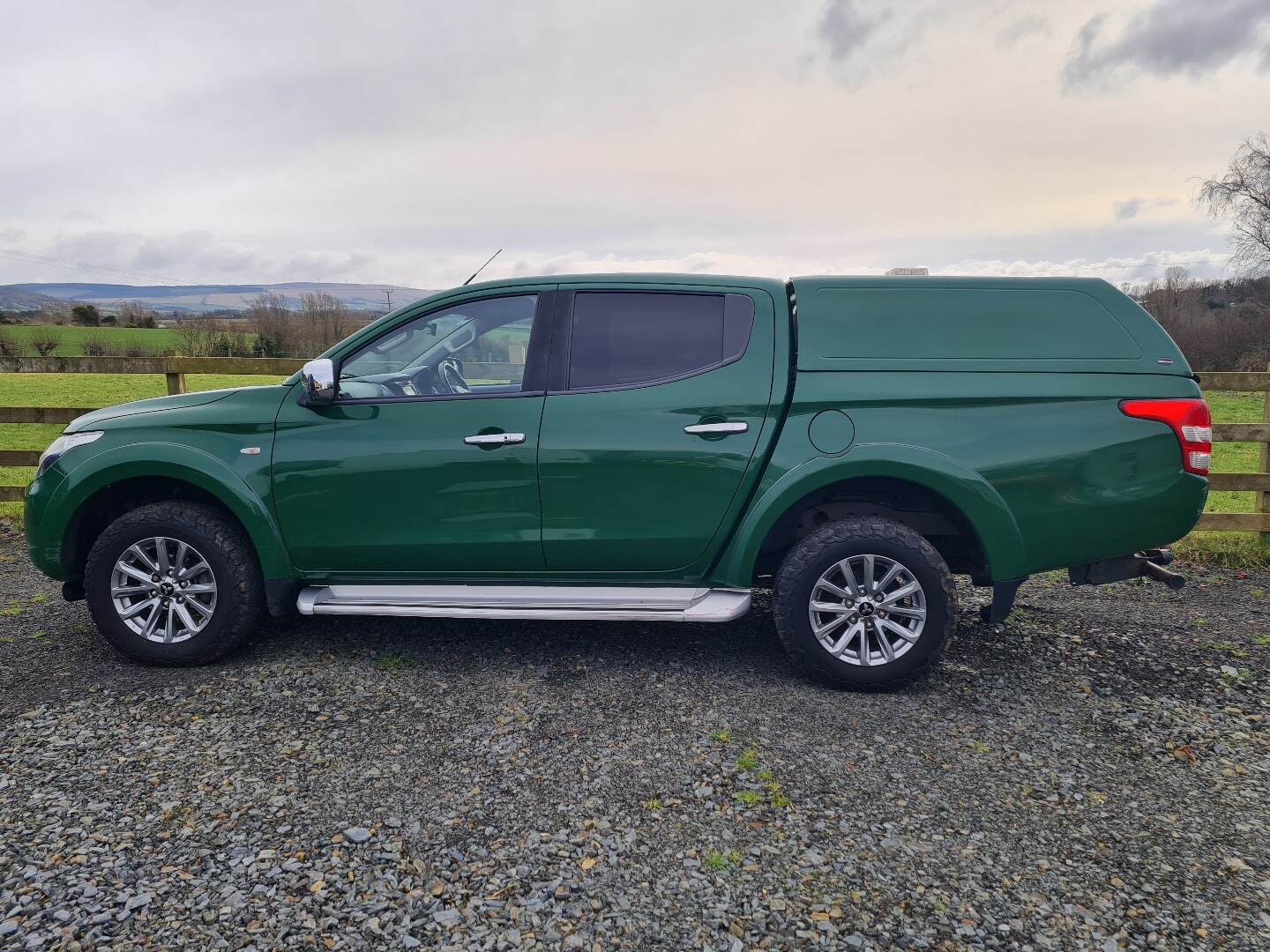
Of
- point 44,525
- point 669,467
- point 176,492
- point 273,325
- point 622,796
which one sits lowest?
point 622,796

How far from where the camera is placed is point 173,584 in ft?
13.4

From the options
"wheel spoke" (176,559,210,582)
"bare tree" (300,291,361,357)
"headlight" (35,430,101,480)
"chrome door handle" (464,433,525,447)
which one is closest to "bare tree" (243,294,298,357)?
"bare tree" (300,291,361,357)

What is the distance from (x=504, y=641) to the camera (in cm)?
450

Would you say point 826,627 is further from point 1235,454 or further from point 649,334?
point 1235,454

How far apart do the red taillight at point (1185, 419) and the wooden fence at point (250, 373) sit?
7.33ft

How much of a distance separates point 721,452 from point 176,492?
276 centimetres

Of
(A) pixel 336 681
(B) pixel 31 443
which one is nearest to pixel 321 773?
(A) pixel 336 681

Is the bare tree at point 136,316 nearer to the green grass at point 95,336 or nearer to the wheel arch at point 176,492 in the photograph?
the green grass at point 95,336

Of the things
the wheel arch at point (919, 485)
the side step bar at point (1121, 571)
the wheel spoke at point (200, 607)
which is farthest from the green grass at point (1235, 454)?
the wheel spoke at point (200, 607)

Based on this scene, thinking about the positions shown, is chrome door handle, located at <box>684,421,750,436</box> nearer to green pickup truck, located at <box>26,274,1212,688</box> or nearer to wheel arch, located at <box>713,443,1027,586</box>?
green pickup truck, located at <box>26,274,1212,688</box>

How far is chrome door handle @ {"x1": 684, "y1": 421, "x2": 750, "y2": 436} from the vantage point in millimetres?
3771

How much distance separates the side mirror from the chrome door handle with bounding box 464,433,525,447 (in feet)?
2.30

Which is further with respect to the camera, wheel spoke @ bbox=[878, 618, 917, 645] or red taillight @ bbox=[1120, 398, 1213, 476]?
wheel spoke @ bbox=[878, 618, 917, 645]

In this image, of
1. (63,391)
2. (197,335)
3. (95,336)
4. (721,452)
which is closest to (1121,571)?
(721,452)
